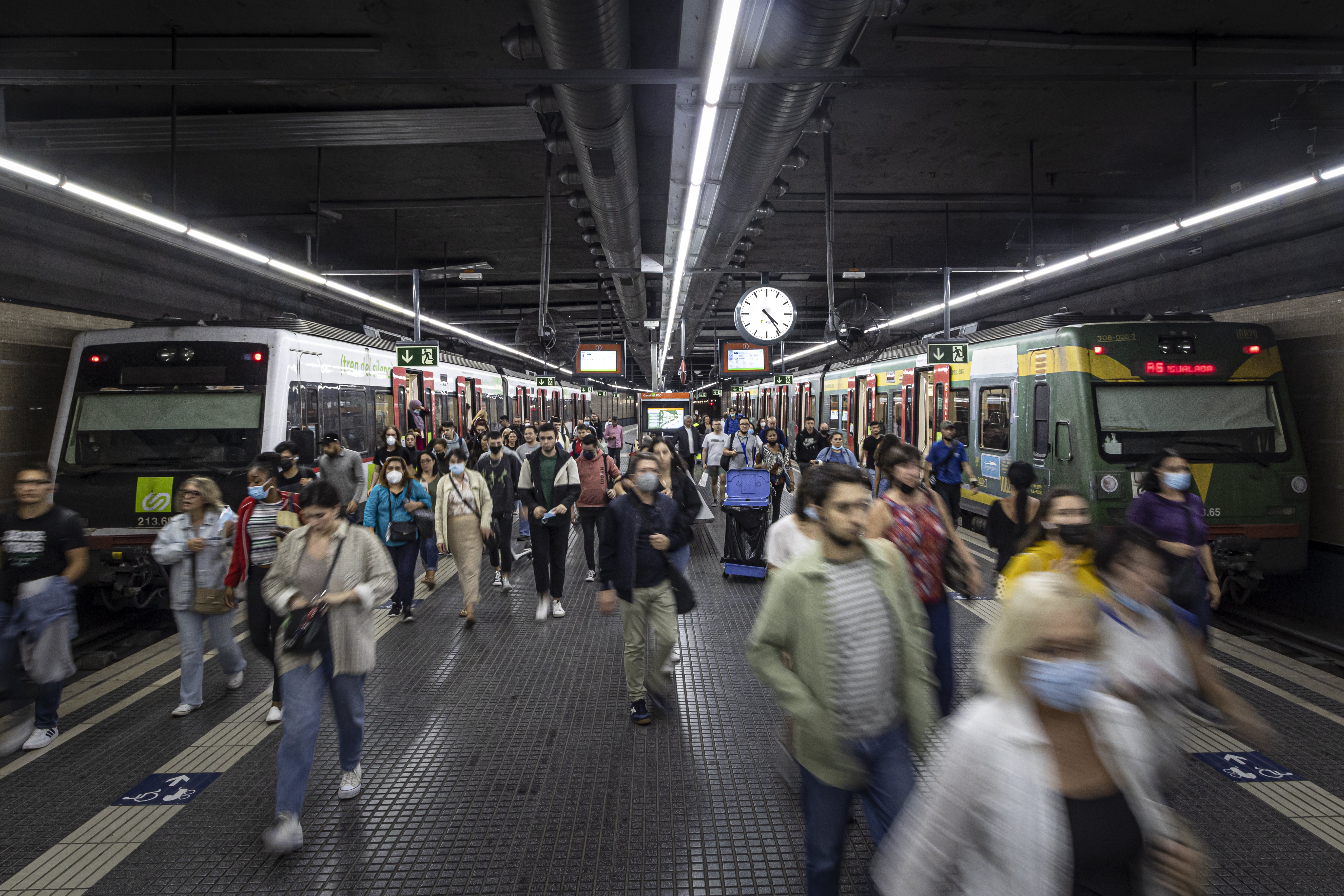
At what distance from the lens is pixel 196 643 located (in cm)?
505

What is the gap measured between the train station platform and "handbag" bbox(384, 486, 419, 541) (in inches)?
49.5

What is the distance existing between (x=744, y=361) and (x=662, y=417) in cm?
349

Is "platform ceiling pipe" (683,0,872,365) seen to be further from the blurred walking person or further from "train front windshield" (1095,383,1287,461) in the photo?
"train front windshield" (1095,383,1287,461)

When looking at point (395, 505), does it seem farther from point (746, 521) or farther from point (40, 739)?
point (746, 521)

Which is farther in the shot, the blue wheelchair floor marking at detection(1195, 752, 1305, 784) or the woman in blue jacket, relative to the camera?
the woman in blue jacket

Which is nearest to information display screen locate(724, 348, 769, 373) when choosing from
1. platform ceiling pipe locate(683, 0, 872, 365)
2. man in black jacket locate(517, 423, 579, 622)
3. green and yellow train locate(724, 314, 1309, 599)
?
platform ceiling pipe locate(683, 0, 872, 365)

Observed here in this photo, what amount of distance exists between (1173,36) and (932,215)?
6.47 m

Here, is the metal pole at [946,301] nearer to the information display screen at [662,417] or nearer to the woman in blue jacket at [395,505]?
the information display screen at [662,417]

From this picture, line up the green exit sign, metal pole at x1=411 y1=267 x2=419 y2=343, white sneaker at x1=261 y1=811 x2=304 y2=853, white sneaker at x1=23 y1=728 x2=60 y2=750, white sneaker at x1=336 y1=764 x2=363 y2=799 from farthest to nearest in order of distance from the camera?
metal pole at x1=411 y1=267 x2=419 y2=343 < the green exit sign < white sneaker at x1=23 y1=728 x2=60 y2=750 < white sneaker at x1=336 y1=764 x2=363 y2=799 < white sneaker at x1=261 y1=811 x2=304 y2=853

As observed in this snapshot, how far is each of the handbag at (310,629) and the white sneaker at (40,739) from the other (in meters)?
2.35

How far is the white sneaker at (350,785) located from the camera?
3947mm

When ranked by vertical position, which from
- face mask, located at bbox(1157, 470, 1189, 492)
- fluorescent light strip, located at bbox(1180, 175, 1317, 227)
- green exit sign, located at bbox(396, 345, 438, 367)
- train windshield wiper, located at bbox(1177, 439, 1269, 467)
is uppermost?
fluorescent light strip, located at bbox(1180, 175, 1317, 227)

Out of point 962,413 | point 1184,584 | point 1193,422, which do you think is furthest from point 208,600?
point 962,413

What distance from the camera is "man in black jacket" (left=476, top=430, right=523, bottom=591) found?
320 inches
